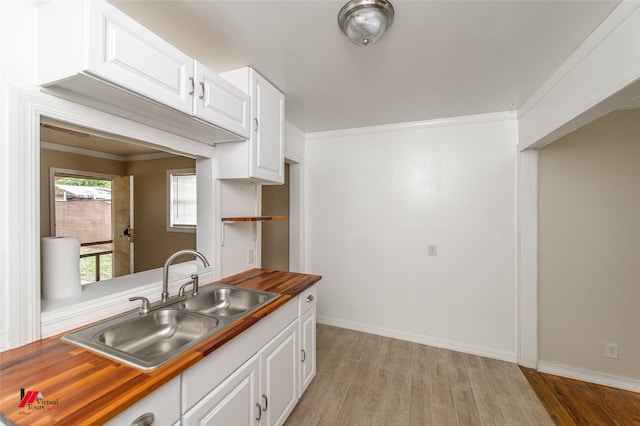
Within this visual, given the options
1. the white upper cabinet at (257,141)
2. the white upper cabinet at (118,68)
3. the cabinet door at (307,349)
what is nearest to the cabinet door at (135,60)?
the white upper cabinet at (118,68)

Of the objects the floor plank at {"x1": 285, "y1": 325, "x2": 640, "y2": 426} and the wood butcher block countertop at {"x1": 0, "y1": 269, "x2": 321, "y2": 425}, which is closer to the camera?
the wood butcher block countertop at {"x1": 0, "y1": 269, "x2": 321, "y2": 425}

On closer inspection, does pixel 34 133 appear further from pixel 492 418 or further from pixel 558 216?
pixel 558 216

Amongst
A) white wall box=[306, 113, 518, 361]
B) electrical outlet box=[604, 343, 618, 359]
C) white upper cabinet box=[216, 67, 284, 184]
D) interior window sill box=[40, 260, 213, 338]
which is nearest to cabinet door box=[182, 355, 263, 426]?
interior window sill box=[40, 260, 213, 338]

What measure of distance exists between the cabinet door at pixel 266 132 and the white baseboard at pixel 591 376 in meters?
2.82

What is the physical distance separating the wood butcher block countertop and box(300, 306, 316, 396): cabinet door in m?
0.87

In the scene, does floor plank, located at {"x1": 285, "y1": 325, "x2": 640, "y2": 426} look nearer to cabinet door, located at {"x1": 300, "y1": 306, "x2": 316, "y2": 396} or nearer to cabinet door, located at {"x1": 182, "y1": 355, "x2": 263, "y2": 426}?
cabinet door, located at {"x1": 300, "y1": 306, "x2": 316, "y2": 396}

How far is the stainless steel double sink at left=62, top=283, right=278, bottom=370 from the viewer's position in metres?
0.94

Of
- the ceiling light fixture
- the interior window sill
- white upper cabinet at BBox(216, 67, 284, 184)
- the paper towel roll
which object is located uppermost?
the ceiling light fixture

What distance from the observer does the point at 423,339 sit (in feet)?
8.88

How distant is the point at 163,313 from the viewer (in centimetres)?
135

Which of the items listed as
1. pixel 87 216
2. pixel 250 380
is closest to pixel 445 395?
pixel 250 380

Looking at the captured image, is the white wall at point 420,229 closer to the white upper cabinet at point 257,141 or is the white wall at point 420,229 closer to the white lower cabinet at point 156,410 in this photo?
the white upper cabinet at point 257,141

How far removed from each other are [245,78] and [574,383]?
3.47 metres

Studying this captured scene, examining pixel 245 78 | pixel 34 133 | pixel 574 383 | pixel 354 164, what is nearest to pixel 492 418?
pixel 574 383
